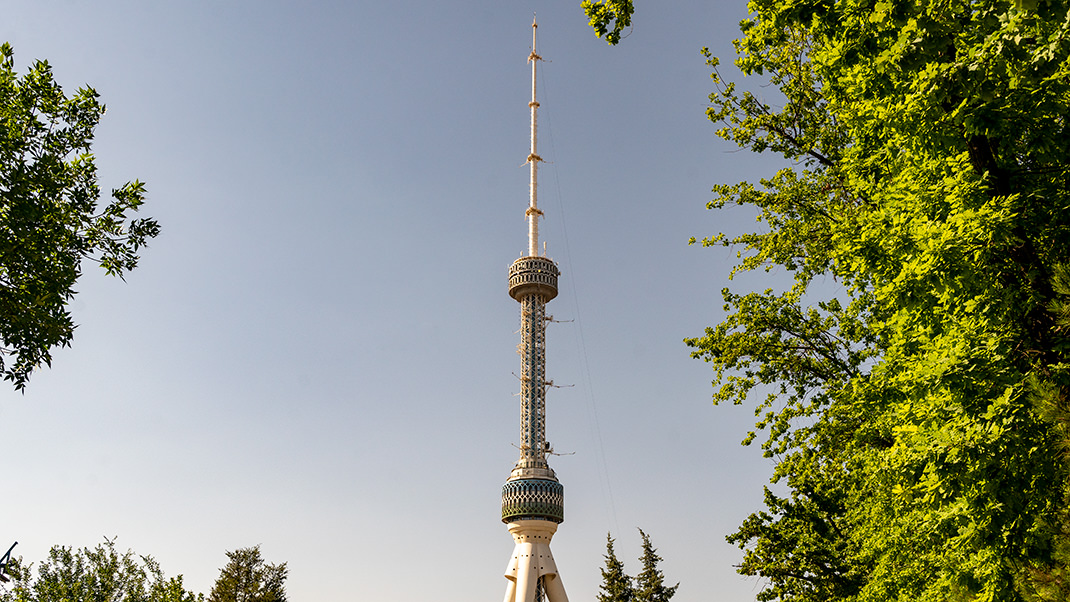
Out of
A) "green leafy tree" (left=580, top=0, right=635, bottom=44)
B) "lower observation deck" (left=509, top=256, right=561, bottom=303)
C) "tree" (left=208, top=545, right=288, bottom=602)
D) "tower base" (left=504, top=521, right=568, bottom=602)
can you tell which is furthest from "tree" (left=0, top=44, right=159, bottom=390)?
"lower observation deck" (left=509, top=256, right=561, bottom=303)

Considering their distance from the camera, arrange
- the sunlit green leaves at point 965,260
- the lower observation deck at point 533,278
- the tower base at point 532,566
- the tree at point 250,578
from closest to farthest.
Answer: the sunlit green leaves at point 965,260 → the tree at point 250,578 → the tower base at point 532,566 → the lower observation deck at point 533,278

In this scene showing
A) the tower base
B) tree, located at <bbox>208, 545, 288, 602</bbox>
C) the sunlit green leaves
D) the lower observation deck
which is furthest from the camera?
the lower observation deck

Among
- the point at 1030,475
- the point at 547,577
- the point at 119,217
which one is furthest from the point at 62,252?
the point at 547,577

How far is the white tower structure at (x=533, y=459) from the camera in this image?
253ft

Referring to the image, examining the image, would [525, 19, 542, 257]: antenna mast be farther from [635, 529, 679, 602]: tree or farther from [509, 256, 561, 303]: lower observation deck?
[635, 529, 679, 602]: tree

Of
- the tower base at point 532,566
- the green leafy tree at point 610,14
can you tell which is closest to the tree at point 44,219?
the green leafy tree at point 610,14

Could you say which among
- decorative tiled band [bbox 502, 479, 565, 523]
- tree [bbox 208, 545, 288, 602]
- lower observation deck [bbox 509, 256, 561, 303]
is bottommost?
tree [bbox 208, 545, 288, 602]

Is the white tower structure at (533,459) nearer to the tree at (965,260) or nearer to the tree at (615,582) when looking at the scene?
the tree at (615,582)

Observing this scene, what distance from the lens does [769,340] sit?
18328mm

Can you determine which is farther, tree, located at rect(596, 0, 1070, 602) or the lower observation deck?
the lower observation deck

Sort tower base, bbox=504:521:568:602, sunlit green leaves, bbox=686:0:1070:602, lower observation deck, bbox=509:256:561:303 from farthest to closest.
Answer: lower observation deck, bbox=509:256:561:303
tower base, bbox=504:521:568:602
sunlit green leaves, bbox=686:0:1070:602

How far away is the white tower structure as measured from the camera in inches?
3034

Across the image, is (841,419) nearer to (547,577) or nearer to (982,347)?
(982,347)

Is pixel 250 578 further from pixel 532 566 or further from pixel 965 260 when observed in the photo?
pixel 965 260
